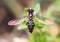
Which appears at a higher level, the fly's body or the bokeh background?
the fly's body

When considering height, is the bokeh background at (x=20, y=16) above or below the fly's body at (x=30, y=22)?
below

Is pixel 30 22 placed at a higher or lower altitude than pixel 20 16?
higher

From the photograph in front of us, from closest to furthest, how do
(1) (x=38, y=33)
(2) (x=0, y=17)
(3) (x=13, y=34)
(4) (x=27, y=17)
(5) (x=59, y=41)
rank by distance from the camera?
(4) (x=27, y=17)
(1) (x=38, y=33)
(5) (x=59, y=41)
(3) (x=13, y=34)
(2) (x=0, y=17)

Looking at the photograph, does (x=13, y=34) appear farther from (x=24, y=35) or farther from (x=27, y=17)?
(x=27, y=17)

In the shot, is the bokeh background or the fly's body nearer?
the fly's body

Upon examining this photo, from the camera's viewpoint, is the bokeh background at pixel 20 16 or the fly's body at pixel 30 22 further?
the bokeh background at pixel 20 16

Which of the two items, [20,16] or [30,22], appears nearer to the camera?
[30,22]

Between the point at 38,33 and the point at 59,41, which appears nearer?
the point at 38,33

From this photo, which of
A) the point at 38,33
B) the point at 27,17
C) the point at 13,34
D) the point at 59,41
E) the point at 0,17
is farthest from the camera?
the point at 0,17

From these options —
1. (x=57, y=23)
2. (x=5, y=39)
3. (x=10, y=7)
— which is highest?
(x=10, y=7)

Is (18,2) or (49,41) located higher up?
(18,2)

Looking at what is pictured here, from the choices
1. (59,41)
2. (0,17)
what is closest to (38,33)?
(59,41)
